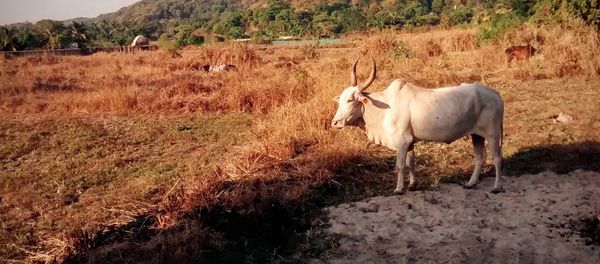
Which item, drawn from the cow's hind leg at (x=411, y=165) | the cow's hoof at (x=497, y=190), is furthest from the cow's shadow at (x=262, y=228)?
the cow's hoof at (x=497, y=190)

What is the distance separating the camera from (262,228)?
185 inches

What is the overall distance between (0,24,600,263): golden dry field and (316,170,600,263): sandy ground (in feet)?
1.02

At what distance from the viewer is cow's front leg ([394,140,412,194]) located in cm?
518

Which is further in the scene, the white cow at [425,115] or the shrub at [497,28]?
the shrub at [497,28]

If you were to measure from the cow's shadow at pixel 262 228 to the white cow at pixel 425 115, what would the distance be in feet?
2.16

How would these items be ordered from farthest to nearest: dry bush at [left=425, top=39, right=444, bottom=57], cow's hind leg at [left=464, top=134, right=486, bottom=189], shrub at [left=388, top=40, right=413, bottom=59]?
dry bush at [left=425, top=39, right=444, bottom=57] < shrub at [left=388, top=40, right=413, bottom=59] < cow's hind leg at [left=464, top=134, right=486, bottom=189]

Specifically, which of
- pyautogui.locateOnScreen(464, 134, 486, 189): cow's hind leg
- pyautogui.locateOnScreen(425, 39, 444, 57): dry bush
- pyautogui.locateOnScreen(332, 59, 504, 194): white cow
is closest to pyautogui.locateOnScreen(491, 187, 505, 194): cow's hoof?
pyautogui.locateOnScreen(332, 59, 504, 194): white cow

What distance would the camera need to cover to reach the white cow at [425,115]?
5047mm

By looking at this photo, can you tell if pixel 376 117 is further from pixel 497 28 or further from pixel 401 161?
pixel 497 28

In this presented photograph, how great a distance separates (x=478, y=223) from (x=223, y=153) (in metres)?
4.15

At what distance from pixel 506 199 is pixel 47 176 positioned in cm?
595

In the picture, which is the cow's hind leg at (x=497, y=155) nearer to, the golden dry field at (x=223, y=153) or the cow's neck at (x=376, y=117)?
the golden dry field at (x=223, y=153)

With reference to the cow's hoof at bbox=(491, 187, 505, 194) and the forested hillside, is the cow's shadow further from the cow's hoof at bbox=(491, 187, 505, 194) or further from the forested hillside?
the forested hillside

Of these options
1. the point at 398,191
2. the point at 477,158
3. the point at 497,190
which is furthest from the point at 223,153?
the point at 497,190
